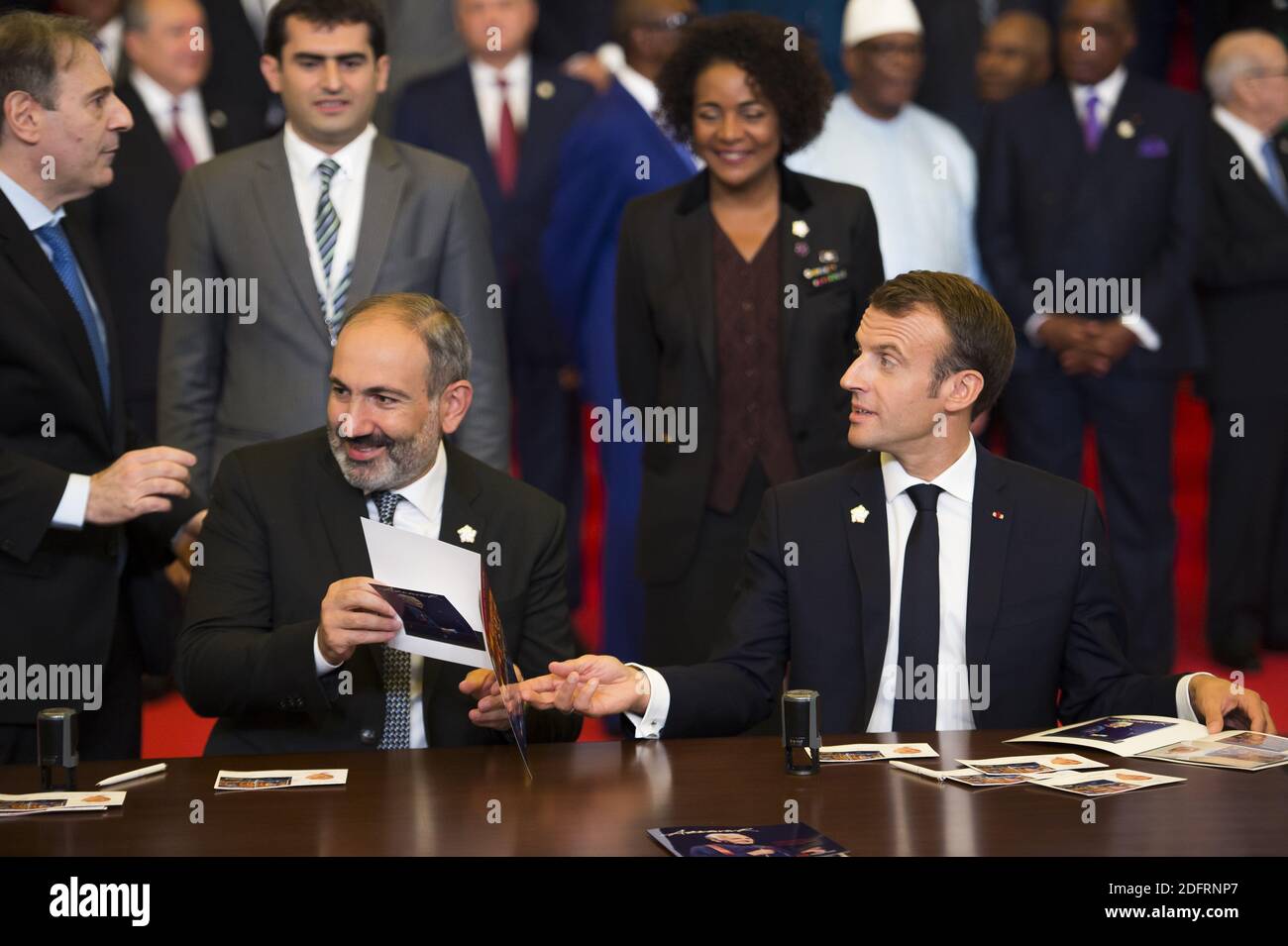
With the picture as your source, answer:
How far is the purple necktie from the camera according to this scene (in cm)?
571

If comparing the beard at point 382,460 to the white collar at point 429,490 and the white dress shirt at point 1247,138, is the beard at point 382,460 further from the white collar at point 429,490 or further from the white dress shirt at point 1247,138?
the white dress shirt at point 1247,138

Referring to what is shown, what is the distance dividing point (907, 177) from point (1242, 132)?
49.0 inches

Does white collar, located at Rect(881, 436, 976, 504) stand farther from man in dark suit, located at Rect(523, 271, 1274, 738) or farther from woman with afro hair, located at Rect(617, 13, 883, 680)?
woman with afro hair, located at Rect(617, 13, 883, 680)

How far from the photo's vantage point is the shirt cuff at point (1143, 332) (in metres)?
5.66

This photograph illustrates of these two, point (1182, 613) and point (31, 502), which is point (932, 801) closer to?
point (31, 502)

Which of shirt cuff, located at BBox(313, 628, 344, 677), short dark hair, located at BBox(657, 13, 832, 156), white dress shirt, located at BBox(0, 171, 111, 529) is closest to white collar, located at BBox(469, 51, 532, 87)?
short dark hair, located at BBox(657, 13, 832, 156)

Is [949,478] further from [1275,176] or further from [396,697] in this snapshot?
[1275,176]

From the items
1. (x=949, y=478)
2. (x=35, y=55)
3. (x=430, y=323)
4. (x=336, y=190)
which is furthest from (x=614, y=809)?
(x=336, y=190)

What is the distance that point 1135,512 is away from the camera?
5.81 meters

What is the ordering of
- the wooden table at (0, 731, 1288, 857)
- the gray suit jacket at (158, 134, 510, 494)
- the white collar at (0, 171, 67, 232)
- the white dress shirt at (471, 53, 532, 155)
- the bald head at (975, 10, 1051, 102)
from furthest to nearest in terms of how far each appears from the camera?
the bald head at (975, 10, 1051, 102) < the white dress shirt at (471, 53, 532, 155) < the gray suit jacket at (158, 134, 510, 494) < the white collar at (0, 171, 67, 232) < the wooden table at (0, 731, 1288, 857)

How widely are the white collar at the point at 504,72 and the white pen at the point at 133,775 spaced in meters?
3.57

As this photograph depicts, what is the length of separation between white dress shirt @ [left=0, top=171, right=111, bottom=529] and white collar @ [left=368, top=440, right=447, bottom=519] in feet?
2.27
